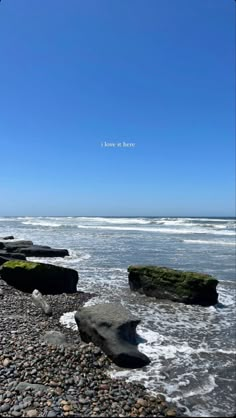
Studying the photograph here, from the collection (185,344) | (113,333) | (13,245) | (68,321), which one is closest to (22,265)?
(68,321)

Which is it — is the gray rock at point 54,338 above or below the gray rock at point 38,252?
below

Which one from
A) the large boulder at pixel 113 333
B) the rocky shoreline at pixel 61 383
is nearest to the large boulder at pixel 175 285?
the large boulder at pixel 113 333

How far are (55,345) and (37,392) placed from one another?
4.80 ft

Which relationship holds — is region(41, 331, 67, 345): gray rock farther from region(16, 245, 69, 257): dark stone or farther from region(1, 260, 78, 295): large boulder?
region(16, 245, 69, 257): dark stone

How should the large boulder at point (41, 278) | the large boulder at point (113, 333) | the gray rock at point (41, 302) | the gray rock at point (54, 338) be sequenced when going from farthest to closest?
the large boulder at point (41, 278) < the gray rock at point (41, 302) < the gray rock at point (54, 338) < the large boulder at point (113, 333)

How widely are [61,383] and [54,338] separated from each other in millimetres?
1489

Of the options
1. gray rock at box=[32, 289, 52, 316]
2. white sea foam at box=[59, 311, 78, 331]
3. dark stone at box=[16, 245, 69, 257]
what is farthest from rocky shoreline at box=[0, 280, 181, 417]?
dark stone at box=[16, 245, 69, 257]

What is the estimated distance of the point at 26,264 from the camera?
35.8 ft

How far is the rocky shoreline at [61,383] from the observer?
4621 mm

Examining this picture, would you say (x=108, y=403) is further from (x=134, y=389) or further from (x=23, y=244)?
(x=23, y=244)

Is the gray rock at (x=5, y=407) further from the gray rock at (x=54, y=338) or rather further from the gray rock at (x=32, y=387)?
the gray rock at (x=54, y=338)

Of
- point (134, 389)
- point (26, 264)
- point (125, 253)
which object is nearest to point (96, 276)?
point (26, 264)

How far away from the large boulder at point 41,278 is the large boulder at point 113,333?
3.41 m

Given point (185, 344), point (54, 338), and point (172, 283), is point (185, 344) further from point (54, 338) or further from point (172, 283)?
point (172, 283)
